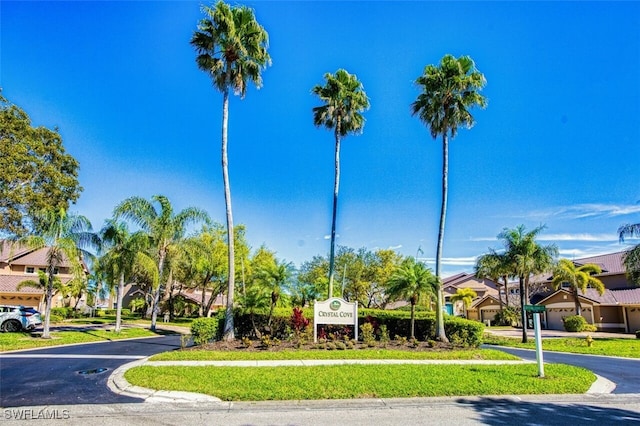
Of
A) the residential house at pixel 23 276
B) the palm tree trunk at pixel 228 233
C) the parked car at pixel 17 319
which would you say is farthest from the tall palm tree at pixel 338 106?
the residential house at pixel 23 276

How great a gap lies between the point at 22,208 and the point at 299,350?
17.8m

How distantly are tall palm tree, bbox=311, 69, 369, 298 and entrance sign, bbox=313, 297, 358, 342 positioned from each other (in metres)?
5.19

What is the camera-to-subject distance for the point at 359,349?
15156 mm

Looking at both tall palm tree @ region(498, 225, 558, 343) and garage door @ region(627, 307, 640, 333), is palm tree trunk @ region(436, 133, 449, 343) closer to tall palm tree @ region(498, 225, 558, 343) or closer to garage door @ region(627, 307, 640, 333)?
tall palm tree @ region(498, 225, 558, 343)

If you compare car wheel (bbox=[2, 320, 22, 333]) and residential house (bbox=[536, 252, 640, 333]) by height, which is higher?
residential house (bbox=[536, 252, 640, 333])

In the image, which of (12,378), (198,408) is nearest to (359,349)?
(198,408)

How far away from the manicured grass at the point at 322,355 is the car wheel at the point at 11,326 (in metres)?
14.8

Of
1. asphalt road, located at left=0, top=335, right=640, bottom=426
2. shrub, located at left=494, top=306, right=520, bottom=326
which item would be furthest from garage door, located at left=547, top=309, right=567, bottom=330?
asphalt road, located at left=0, top=335, right=640, bottom=426

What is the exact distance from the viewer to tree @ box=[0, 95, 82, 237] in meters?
20.6

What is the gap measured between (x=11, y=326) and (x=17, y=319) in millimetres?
497

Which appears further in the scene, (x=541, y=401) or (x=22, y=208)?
(x=22, y=208)

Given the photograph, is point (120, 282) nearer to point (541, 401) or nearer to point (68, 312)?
point (68, 312)

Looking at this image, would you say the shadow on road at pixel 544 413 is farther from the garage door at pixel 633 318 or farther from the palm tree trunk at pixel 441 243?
the garage door at pixel 633 318

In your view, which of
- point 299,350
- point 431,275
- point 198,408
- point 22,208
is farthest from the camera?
point 22,208
